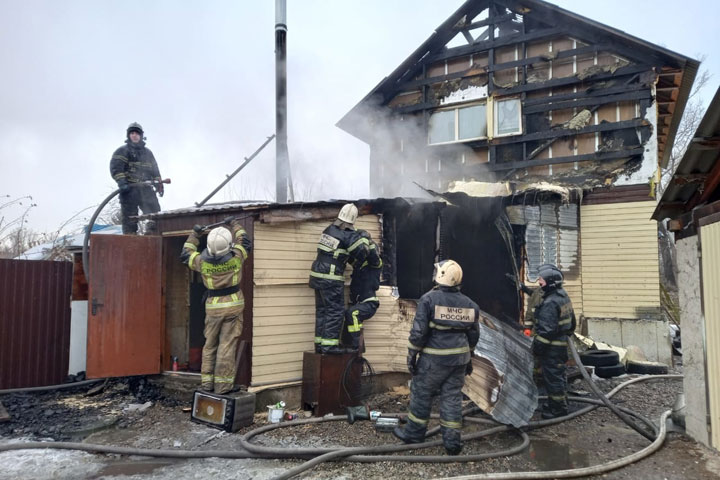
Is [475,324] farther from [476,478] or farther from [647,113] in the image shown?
[647,113]

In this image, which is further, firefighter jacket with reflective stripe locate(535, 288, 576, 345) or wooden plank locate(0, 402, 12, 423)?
firefighter jacket with reflective stripe locate(535, 288, 576, 345)

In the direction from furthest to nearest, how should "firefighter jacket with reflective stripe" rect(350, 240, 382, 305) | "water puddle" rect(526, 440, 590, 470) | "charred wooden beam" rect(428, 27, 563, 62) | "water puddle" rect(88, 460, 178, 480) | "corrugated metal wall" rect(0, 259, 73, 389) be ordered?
"charred wooden beam" rect(428, 27, 563, 62), "corrugated metal wall" rect(0, 259, 73, 389), "firefighter jacket with reflective stripe" rect(350, 240, 382, 305), "water puddle" rect(526, 440, 590, 470), "water puddle" rect(88, 460, 178, 480)

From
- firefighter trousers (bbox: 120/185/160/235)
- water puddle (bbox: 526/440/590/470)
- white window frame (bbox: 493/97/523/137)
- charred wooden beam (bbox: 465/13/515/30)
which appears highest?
charred wooden beam (bbox: 465/13/515/30)

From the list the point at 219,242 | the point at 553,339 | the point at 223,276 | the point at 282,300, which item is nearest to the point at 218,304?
the point at 223,276

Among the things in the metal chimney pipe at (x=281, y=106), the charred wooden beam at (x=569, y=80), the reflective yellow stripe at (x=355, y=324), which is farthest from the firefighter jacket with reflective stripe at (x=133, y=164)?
the charred wooden beam at (x=569, y=80)

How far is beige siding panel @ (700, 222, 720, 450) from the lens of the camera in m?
4.42

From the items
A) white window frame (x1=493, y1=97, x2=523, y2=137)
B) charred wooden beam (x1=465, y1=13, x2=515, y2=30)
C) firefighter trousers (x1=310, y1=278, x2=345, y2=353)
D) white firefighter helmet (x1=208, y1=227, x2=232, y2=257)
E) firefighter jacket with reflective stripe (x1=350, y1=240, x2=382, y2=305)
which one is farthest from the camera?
charred wooden beam (x1=465, y1=13, x2=515, y2=30)

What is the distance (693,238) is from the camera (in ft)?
15.9

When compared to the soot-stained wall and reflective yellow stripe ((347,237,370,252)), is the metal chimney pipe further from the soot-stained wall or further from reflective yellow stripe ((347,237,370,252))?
reflective yellow stripe ((347,237,370,252))

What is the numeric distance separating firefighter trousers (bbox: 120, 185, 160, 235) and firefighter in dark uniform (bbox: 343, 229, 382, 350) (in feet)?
13.7

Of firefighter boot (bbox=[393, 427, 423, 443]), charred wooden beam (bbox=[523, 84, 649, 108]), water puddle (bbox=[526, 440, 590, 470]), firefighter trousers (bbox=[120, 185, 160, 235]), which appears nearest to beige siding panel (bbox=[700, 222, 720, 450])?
water puddle (bbox=[526, 440, 590, 470])

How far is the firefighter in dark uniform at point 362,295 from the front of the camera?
20.8ft

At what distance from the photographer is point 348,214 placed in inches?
251

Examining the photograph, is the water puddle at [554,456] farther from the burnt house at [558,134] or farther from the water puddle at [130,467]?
the burnt house at [558,134]
